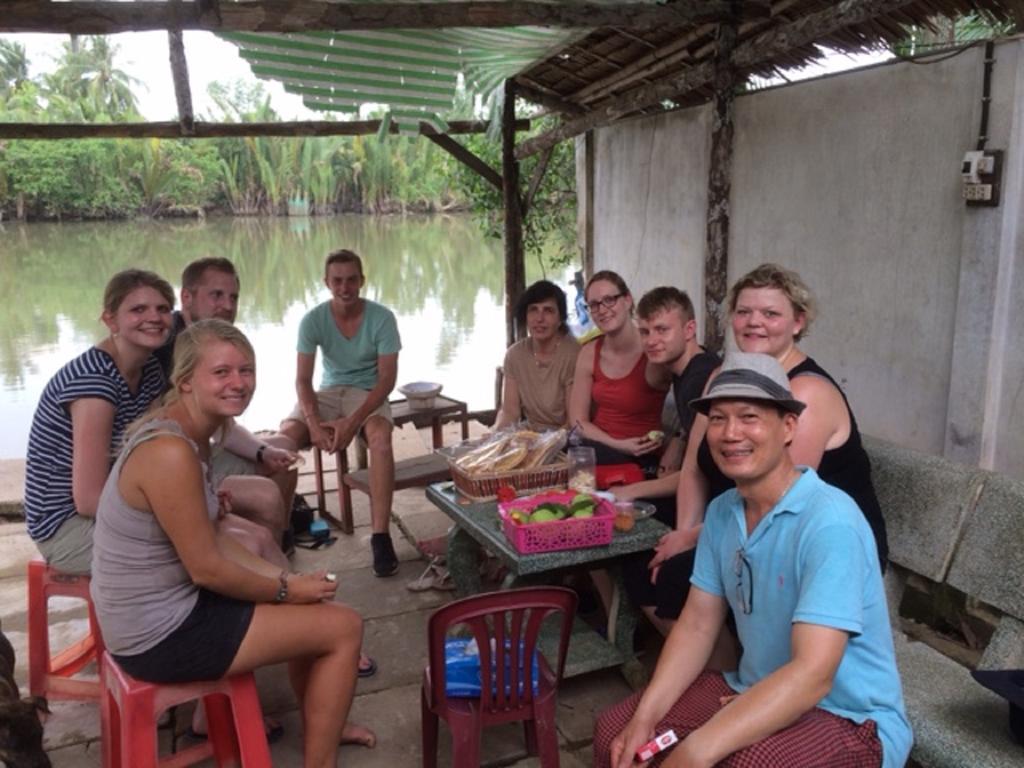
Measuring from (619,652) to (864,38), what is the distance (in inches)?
134

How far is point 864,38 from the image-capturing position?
4.25 meters

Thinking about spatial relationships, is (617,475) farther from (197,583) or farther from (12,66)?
(12,66)

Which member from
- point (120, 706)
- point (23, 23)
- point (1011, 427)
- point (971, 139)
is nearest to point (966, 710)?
point (1011, 427)

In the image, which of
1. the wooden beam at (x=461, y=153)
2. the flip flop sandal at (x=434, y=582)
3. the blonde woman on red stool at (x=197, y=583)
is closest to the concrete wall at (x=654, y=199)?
the wooden beam at (x=461, y=153)

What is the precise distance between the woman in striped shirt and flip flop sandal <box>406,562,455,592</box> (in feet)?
4.78

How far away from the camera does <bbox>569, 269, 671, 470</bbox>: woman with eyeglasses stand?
3492 mm

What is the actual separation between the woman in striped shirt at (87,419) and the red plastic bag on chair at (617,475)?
5.64 feet

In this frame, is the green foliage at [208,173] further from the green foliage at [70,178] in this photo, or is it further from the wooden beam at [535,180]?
the wooden beam at [535,180]

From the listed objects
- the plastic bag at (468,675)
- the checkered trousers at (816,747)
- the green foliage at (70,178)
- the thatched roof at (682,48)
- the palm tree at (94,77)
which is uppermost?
the palm tree at (94,77)

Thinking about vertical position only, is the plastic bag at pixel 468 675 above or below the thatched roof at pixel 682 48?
below

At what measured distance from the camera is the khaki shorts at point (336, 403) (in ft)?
15.1

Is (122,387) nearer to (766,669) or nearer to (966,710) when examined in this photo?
(766,669)

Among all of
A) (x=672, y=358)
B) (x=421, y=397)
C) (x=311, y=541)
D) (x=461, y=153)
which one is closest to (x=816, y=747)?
(x=672, y=358)

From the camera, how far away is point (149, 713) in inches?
83.1
